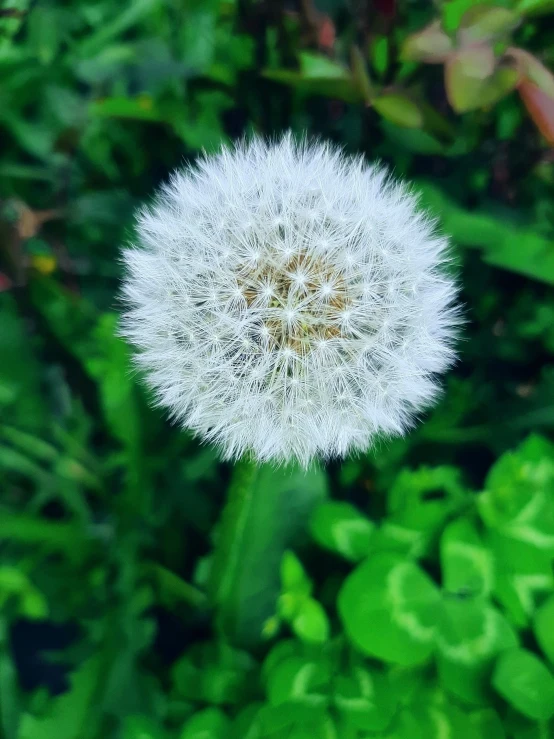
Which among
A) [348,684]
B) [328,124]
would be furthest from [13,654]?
[328,124]

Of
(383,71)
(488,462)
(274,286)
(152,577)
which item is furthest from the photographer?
(488,462)

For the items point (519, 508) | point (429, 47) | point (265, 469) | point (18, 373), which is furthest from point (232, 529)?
point (429, 47)

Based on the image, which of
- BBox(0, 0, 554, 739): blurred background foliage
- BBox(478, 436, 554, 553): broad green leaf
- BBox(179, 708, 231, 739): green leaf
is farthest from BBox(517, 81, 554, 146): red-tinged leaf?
BBox(179, 708, 231, 739): green leaf

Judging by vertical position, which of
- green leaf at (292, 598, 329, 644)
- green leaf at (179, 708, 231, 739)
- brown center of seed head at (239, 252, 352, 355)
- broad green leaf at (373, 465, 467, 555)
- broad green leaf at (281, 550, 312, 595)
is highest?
brown center of seed head at (239, 252, 352, 355)

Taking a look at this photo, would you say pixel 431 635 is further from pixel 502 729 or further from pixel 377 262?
pixel 377 262

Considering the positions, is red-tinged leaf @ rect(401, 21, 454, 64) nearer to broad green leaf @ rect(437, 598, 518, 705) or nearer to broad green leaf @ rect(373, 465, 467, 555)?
broad green leaf @ rect(373, 465, 467, 555)

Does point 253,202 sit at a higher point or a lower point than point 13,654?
higher

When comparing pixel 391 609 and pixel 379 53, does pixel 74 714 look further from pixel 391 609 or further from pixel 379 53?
pixel 379 53
